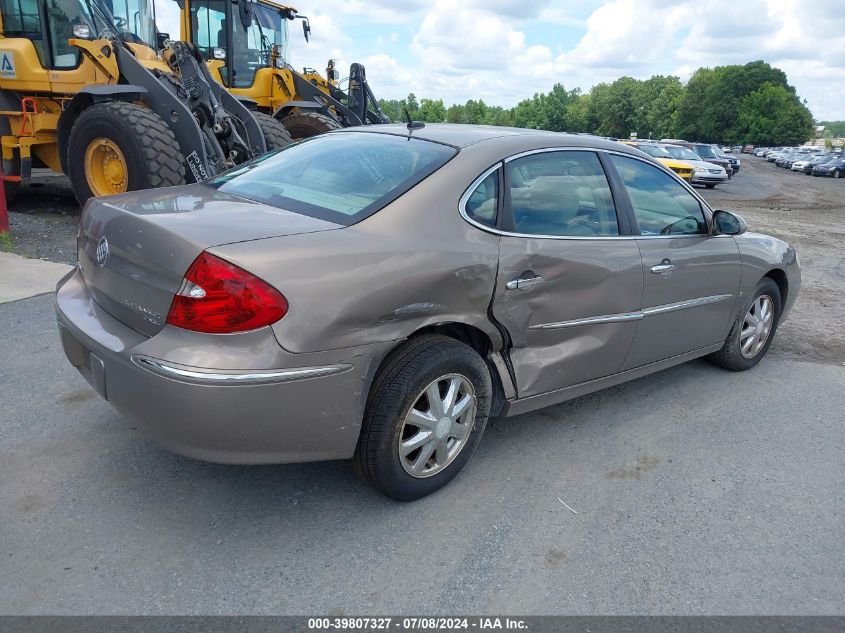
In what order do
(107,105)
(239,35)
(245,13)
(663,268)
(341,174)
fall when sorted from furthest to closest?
(239,35), (245,13), (107,105), (663,268), (341,174)

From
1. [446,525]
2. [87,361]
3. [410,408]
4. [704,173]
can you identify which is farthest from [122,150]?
[704,173]

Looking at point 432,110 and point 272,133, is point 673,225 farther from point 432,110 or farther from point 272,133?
point 432,110

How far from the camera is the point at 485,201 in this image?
3230 millimetres

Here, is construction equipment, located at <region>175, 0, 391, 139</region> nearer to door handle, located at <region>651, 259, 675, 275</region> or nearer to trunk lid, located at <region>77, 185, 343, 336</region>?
door handle, located at <region>651, 259, 675, 275</region>

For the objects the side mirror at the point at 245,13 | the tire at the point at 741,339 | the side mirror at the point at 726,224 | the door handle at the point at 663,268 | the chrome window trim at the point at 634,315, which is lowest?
the tire at the point at 741,339

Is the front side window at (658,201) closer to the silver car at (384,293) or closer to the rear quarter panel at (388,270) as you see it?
the silver car at (384,293)

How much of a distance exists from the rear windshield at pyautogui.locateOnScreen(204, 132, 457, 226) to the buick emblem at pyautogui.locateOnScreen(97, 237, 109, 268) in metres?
0.67

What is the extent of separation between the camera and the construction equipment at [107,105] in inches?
316

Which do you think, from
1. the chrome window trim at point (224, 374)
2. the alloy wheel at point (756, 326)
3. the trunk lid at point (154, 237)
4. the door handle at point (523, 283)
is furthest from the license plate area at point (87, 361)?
the alloy wheel at point (756, 326)

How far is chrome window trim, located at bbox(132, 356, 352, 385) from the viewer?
8.02ft

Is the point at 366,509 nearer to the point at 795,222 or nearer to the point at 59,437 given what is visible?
the point at 59,437

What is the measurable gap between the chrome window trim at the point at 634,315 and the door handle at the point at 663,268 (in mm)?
196

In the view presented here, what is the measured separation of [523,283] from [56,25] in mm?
8428

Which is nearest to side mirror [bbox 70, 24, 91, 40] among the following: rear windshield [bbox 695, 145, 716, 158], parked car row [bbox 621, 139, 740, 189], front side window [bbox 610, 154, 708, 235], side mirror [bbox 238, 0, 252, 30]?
side mirror [bbox 238, 0, 252, 30]
